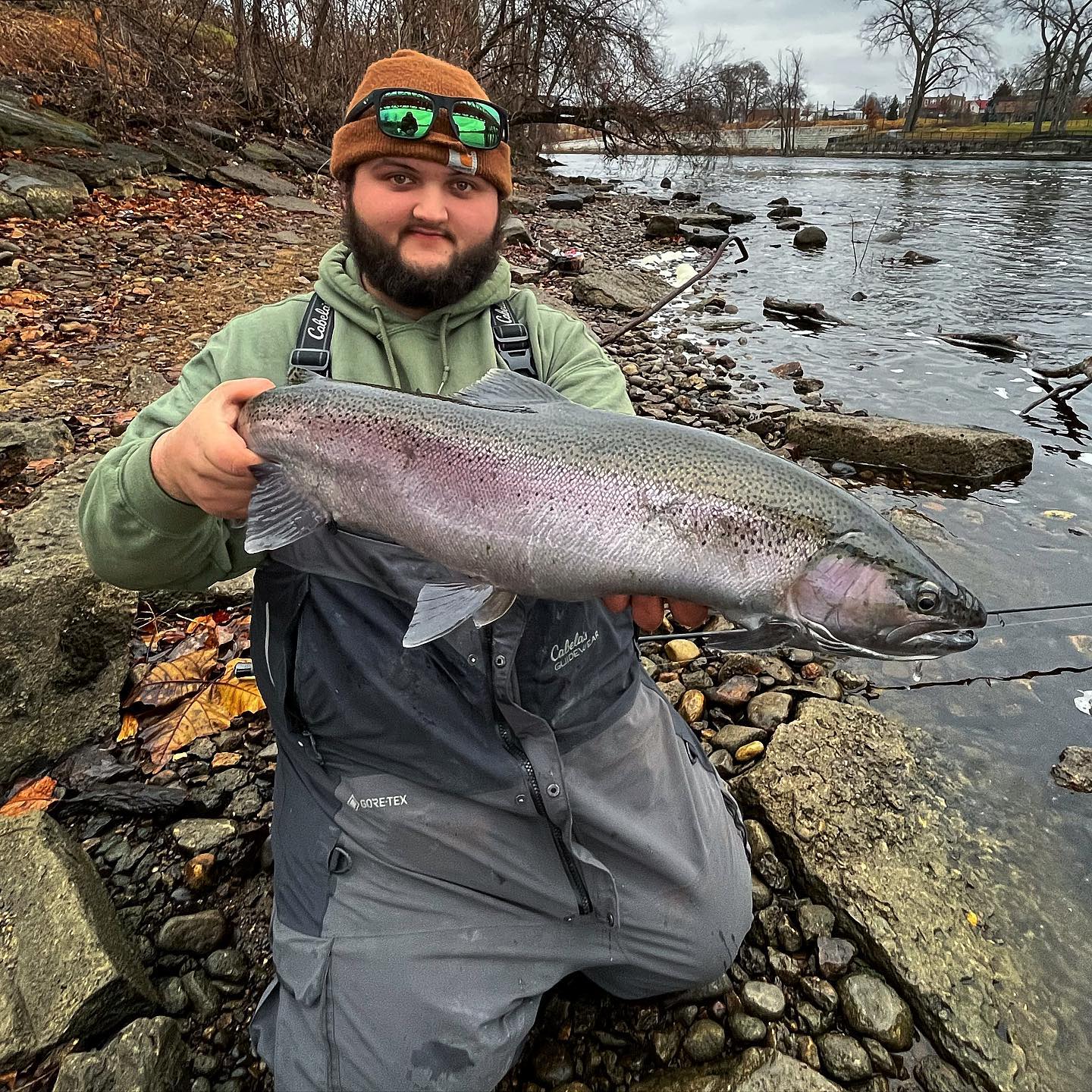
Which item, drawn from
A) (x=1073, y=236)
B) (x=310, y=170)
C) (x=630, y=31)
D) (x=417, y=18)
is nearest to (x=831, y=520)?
(x=310, y=170)

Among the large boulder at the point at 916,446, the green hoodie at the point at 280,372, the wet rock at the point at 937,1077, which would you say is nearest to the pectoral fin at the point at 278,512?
the green hoodie at the point at 280,372

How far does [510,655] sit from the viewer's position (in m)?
2.15

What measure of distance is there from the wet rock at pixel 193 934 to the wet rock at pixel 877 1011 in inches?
81.4

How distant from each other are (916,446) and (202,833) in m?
6.16

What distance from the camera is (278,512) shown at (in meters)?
2.09

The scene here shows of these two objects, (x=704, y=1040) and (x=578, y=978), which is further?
(x=578, y=978)

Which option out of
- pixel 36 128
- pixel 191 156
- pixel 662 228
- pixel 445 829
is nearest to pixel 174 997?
pixel 445 829

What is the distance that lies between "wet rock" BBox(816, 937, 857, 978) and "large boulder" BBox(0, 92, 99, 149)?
13.2m

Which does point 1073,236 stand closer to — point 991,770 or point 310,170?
point 310,170

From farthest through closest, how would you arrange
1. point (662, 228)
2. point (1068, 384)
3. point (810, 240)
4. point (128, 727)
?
point (662, 228)
point (810, 240)
point (1068, 384)
point (128, 727)

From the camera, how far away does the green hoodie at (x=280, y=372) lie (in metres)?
2.13

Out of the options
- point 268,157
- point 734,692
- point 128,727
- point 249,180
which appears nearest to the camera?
point 128,727

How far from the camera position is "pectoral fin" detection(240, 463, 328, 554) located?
6.74 feet

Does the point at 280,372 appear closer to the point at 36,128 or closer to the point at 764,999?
the point at 764,999
